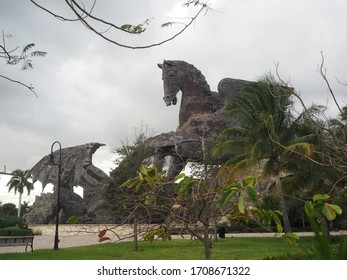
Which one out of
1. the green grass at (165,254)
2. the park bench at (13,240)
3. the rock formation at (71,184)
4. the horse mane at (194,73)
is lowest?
the green grass at (165,254)

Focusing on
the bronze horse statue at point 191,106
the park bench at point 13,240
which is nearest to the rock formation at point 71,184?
the bronze horse statue at point 191,106

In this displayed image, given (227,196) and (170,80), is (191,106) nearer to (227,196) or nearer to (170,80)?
(170,80)

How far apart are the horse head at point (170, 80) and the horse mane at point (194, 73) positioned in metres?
0.34

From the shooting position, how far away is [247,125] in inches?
703

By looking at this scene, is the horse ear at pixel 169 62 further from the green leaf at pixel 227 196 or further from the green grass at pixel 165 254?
the green leaf at pixel 227 196

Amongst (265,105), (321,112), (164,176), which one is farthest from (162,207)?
(265,105)

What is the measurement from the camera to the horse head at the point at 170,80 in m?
27.3

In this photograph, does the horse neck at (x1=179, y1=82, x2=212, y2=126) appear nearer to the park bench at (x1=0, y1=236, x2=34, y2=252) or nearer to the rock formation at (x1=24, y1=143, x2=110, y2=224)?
the rock formation at (x1=24, y1=143, x2=110, y2=224)

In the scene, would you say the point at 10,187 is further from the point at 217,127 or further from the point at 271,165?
the point at 271,165

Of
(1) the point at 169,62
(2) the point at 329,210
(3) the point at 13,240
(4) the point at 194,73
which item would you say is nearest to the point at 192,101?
(4) the point at 194,73

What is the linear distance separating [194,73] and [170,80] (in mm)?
2036

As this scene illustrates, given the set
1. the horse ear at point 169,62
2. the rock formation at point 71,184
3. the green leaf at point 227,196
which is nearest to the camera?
the green leaf at point 227,196

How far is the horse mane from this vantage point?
91.7 ft

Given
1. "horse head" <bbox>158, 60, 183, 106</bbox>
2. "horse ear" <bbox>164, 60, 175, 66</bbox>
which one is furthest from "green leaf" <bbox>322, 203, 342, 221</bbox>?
"horse ear" <bbox>164, 60, 175, 66</bbox>
